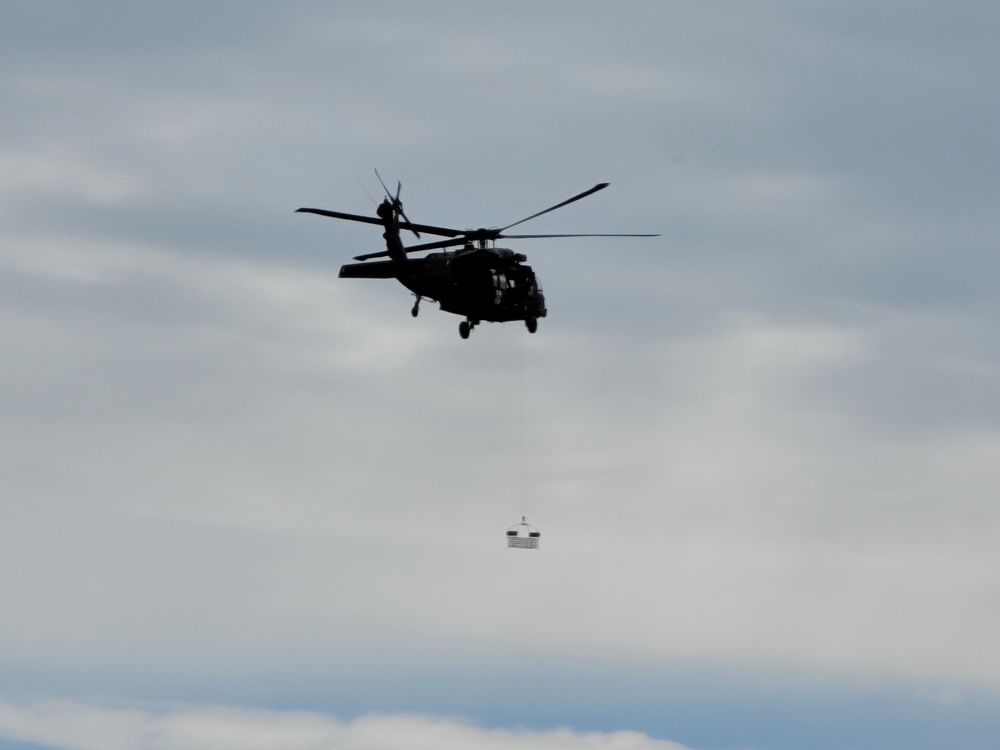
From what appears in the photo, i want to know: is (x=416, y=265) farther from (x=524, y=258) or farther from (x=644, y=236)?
(x=644, y=236)

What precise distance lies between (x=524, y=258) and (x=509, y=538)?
20.3m

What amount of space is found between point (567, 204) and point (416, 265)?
10.7m

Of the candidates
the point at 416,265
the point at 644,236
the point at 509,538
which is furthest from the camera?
the point at 416,265

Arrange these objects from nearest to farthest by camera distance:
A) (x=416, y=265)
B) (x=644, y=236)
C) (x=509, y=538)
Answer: (x=509, y=538) < (x=644, y=236) < (x=416, y=265)

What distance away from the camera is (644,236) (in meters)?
73.1

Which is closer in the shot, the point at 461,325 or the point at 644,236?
the point at 644,236

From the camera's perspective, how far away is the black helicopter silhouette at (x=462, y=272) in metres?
78.0

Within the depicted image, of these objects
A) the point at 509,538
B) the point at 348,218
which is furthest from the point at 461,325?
the point at 509,538

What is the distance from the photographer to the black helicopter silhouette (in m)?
78.0

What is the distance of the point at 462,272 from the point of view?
77812mm

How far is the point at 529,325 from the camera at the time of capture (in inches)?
3236

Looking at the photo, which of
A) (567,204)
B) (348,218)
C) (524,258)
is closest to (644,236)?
(567,204)

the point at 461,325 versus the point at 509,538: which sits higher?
the point at 461,325

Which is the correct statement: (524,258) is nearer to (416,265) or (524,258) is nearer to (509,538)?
(416,265)
